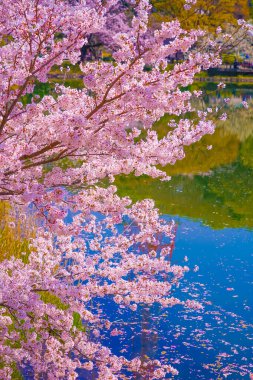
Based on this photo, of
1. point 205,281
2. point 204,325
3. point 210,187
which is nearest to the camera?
point 204,325

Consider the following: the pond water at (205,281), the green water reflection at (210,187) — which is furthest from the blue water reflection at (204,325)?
the green water reflection at (210,187)

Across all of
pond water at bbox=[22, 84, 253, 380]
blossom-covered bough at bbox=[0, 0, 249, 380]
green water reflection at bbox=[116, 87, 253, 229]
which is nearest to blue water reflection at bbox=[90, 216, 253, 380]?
pond water at bbox=[22, 84, 253, 380]

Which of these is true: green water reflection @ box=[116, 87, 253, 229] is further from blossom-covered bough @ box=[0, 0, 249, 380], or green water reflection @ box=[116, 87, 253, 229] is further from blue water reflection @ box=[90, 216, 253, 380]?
blossom-covered bough @ box=[0, 0, 249, 380]

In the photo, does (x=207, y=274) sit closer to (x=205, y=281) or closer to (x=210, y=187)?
(x=205, y=281)

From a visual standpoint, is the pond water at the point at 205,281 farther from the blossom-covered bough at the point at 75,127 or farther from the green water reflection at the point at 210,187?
the blossom-covered bough at the point at 75,127

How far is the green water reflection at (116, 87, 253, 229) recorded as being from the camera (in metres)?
16.2

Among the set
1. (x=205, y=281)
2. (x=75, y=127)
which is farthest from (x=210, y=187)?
(x=75, y=127)

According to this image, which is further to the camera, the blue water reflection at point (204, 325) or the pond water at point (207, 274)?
the pond water at point (207, 274)

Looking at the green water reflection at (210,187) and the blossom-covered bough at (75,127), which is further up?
the green water reflection at (210,187)

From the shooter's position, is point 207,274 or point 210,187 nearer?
point 207,274

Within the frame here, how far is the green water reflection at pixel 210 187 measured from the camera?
16.2 m

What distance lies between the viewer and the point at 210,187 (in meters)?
19.4

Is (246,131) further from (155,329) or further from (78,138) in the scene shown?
(78,138)

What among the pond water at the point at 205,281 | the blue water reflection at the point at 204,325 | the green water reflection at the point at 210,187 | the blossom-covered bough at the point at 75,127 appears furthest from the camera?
the green water reflection at the point at 210,187
